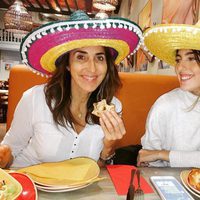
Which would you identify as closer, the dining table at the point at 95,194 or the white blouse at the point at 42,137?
the dining table at the point at 95,194

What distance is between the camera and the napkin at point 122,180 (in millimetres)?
1018

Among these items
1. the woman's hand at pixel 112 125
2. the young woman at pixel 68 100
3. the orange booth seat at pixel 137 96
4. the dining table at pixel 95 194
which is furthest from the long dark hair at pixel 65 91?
the orange booth seat at pixel 137 96

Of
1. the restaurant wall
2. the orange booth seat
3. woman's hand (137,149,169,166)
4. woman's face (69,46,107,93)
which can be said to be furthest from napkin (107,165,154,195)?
the restaurant wall

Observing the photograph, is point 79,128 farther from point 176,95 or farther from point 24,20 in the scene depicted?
point 24,20

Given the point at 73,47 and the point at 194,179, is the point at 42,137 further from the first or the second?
the point at 194,179

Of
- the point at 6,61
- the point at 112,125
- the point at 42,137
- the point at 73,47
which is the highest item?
the point at 6,61

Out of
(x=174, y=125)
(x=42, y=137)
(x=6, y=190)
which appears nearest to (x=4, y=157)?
(x=42, y=137)

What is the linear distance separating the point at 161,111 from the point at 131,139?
81cm

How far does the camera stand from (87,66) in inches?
58.1

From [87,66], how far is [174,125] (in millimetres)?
730

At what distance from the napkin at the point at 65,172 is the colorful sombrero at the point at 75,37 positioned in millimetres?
650

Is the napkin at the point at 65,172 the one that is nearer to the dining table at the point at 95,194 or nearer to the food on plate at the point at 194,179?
the dining table at the point at 95,194

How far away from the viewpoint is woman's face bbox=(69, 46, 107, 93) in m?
1.48

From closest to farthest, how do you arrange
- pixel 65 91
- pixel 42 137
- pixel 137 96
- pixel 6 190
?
pixel 6 190 → pixel 42 137 → pixel 65 91 → pixel 137 96
